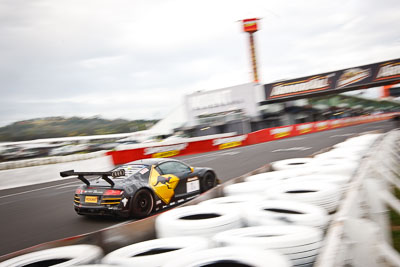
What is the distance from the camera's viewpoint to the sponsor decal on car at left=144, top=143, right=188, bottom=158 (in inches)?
790

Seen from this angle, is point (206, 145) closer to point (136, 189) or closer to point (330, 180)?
point (136, 189)

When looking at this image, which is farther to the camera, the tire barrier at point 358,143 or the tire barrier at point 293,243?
the tire barrier at point 358,143

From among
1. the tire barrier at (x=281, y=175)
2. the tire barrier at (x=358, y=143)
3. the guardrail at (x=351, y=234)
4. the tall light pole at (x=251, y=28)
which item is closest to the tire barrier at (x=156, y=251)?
the guardrail at (x=351, y=234)

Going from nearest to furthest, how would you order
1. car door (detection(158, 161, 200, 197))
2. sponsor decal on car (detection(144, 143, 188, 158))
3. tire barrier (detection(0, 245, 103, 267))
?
tire barrier (detection(0, 245, 103, 267)) → car door (detection(158, 161, 200, 197)) → sponsor decal on car (detection(144, 143, 188, 158))

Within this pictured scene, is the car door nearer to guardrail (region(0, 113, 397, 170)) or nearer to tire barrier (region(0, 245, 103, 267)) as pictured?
tire barrier (region(0, 245, 103, 267))

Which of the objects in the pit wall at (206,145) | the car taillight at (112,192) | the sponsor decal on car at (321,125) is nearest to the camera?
the car taillight at (112,192)

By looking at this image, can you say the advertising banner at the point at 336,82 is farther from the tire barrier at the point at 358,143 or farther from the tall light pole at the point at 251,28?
the tire barrier at the point at 358,143

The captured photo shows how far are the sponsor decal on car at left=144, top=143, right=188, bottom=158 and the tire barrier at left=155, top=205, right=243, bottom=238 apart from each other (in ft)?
54.1

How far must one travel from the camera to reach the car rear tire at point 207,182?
7.79m

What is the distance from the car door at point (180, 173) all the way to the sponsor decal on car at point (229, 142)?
1664 cm

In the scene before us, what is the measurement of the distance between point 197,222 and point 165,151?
18.2 metres

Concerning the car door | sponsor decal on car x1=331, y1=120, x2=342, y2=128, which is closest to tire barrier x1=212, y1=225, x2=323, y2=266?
the car door

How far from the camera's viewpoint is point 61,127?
47.5 metres

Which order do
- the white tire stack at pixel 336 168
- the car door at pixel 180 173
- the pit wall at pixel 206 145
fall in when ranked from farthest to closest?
the pit wall at pixel 206 145
the car door at pixel 180 173
the white tire stack at pixel 336 168
